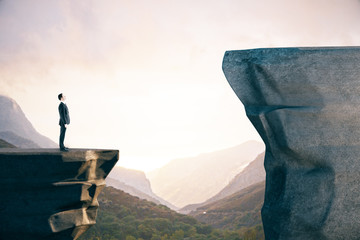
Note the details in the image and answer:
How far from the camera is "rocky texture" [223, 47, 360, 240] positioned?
6.62 metres

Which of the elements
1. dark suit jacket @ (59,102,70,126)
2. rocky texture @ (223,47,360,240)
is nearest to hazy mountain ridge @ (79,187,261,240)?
rocky texture @ (223,47,360,240)

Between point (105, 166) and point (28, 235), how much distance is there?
2.34 m

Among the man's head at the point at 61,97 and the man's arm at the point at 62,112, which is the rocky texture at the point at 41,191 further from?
the man's head at the point at 61,97

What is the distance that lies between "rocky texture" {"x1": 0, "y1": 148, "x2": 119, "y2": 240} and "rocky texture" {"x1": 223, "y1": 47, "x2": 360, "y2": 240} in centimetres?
460

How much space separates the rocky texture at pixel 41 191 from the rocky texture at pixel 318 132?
15.1 ft

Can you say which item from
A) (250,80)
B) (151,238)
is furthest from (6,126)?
(250,80)

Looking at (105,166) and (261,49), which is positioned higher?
(261,49)

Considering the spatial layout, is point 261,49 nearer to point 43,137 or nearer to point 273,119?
point 273,119

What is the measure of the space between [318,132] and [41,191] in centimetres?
642

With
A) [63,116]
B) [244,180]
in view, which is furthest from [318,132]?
[244,180]

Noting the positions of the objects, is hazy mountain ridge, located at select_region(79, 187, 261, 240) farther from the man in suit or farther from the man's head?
the man's head

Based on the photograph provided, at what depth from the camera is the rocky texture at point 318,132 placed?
6.62 meters

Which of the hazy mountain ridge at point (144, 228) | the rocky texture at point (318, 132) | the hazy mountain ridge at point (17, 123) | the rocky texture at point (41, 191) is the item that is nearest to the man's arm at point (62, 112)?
the rocky texture at point (41, 191)

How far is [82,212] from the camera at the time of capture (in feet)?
25.7
